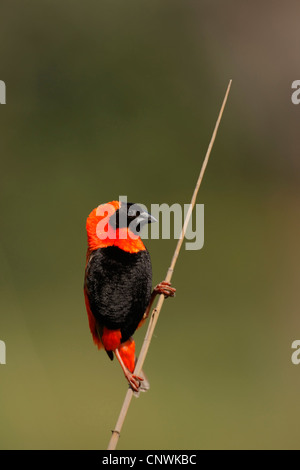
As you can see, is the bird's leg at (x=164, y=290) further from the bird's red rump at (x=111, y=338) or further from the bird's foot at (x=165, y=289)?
the bird's red rump at (x=111, y=338)

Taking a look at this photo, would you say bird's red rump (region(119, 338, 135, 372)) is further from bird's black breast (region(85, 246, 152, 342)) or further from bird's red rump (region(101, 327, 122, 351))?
bird's black breast (region(85, 246, 152, 342))

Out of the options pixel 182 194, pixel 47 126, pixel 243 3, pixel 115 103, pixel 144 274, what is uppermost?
pixel 243 3

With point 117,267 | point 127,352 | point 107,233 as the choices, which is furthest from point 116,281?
point 127,352

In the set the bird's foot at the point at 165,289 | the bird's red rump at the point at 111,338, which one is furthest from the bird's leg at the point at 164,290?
the bird's red rump at the point at 111,338

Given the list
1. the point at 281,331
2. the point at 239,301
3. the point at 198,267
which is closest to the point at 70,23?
the point at 198,267

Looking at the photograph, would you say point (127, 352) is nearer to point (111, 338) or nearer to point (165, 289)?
point (111, 338)

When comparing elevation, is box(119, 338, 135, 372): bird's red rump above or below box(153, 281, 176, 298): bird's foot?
below

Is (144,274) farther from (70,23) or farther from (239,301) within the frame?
(70,23)

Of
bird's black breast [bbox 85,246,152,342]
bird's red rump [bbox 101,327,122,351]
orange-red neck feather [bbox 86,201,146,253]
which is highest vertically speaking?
orange-red neck feather [bbox 86,201,146,253]

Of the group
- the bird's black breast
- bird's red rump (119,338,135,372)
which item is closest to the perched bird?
the bird's black breast
